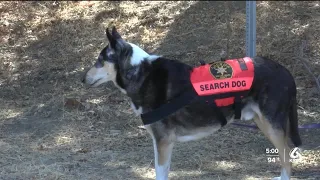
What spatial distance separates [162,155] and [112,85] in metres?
3.95

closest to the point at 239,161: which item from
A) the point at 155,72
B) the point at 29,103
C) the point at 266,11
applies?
the point at 155,72

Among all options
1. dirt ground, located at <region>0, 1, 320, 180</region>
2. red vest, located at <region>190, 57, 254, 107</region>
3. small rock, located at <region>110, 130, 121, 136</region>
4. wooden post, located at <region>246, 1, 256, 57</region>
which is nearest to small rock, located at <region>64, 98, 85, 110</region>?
dirt ground, located at <region>0, 1, 320, 180</region>

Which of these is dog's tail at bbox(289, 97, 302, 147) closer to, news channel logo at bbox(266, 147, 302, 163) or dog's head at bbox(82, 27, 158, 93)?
news channel logo at bbox(266, 147, 302, 163)

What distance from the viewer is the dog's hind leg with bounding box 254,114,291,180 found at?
18.0 feet

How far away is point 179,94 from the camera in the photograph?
17.5 feet

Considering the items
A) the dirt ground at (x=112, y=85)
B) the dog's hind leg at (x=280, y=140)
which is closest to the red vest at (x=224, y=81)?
the dog's hind leg at (x=280, y=140)

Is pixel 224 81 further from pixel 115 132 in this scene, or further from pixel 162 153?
pixel 115 132

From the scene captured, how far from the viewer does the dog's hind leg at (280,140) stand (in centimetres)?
547

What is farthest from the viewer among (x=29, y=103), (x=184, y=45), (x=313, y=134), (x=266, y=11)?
(x=266, y=11)

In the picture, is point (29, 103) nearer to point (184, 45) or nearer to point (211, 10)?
point (184, 45)

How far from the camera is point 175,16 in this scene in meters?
11.5

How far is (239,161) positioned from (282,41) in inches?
159

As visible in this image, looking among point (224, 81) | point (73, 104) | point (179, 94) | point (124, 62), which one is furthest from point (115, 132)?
point (224, 81)

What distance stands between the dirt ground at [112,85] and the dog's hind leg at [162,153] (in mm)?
625
